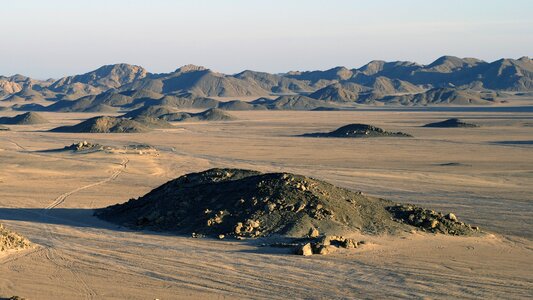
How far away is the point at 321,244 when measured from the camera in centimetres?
1959

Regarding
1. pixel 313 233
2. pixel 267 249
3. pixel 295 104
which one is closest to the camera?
pixel 267 249

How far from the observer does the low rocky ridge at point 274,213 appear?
21531mm

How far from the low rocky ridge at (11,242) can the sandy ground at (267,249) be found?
0.36m

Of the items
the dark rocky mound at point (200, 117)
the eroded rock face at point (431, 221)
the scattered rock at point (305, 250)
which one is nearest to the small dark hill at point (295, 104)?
the dark rocky mound at point (200, 117)

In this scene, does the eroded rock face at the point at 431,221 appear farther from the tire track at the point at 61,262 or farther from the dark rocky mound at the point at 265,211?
the tire track at the point at 61,262

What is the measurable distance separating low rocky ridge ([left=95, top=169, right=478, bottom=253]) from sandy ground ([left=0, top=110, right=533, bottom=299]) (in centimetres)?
83

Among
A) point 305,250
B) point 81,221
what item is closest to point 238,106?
point 81,221

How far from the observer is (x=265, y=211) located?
2202 cm

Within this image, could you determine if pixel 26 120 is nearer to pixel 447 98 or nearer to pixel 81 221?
pixel 81 221

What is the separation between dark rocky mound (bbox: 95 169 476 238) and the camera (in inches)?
852

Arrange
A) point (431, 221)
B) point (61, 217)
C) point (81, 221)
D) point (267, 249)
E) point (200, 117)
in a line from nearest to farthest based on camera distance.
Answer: point (267, 249), point (431, 221), point (81, 221), point (61, 217), point (200, 117)

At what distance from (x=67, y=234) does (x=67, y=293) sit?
650 cm

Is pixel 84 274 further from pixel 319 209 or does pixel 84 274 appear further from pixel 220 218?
pixel 319 209

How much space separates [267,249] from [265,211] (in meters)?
2.20
